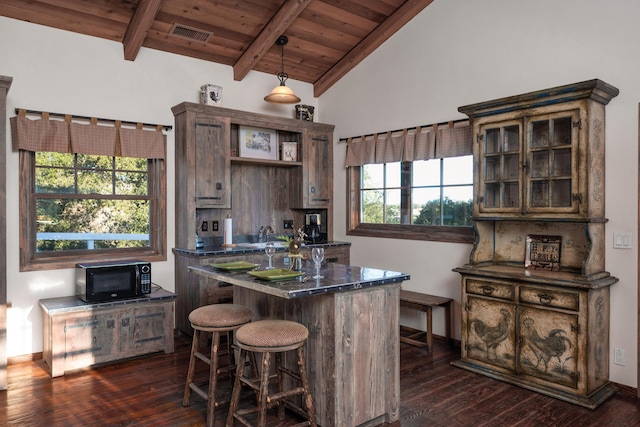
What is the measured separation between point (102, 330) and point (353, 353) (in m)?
2.32

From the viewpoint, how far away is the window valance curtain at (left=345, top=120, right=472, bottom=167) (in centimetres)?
431

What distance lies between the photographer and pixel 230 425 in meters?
2.56

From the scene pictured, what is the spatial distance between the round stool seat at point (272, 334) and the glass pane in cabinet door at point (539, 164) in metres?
2.18

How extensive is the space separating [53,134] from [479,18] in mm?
3990

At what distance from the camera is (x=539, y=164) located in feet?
11.3

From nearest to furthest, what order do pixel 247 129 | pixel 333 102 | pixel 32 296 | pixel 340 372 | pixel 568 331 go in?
pixel 340 372 → pixel 568 331 → pixel 32 296 → pixel 247 129 → pixel 333 102

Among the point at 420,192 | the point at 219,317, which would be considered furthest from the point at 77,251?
the point at 420,192

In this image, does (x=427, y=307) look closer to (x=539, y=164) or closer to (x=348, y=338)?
(x=539, y=164)

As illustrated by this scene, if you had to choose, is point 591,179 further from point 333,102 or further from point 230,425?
point 333,102

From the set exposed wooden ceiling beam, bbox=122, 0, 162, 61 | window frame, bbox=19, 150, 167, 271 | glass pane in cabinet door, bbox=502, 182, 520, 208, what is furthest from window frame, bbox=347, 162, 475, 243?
exposed wooden ceiling beam, bbox=122, 0, 162, 61

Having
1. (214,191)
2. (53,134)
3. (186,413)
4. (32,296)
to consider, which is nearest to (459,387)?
(186,413)

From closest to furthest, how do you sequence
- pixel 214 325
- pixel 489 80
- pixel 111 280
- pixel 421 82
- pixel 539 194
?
pixel 214 325
pixel 539 194
pixel 111 280
pixel 489 80
pixel 421 82

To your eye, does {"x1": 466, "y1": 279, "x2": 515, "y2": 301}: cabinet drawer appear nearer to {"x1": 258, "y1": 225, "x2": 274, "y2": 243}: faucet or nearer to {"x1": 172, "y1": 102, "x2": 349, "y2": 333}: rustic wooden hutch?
{"x1": 172, "y1": 102, "x2": 349, "y2": 333}: rustic wooden hutch

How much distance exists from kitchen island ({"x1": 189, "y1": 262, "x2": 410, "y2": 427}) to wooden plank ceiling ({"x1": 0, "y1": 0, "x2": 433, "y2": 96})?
2637mm
